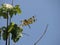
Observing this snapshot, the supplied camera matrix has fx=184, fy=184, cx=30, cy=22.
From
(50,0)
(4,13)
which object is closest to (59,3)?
(50,0)

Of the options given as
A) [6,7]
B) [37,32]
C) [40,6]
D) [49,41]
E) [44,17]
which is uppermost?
[6,7]

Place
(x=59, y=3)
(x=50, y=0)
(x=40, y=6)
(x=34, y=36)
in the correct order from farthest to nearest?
(x=59, y=3) < (x=50, y=0) < (x=40, y=6) < (x=34, y=36)

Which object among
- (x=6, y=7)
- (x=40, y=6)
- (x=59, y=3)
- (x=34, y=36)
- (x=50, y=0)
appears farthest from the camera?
(x=59, y=3)

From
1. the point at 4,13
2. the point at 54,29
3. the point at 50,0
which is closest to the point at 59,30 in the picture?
the point at 54,29

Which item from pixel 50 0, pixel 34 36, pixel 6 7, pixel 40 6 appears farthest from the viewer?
pixel 50 0

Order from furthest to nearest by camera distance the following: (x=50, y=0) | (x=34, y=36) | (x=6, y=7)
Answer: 1. (x=50, y=0)
2. (x=34, y=36)
3. (x=6, y=7)

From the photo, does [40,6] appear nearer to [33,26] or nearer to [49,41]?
[33,26]

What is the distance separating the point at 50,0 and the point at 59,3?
0.24 m

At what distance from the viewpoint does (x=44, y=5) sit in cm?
242

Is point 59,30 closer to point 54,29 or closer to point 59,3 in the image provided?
point 54,29

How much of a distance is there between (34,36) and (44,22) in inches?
11.5

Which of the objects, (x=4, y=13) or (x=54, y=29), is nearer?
(x=4, y=13)

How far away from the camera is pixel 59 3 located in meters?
2.71

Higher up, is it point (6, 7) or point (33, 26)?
point (6, 7)
